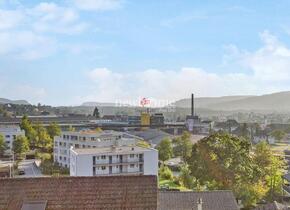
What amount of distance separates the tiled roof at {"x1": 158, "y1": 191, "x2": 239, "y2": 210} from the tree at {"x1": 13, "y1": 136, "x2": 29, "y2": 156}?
29.8 m

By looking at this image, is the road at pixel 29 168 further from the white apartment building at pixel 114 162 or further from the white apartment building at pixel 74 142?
the white apartment building at pixel 114 162

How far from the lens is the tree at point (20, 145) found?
146 ft

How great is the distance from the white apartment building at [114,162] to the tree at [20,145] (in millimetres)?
14273

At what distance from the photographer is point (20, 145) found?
44562 mm

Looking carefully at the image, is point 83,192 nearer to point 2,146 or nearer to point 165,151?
point 165,151

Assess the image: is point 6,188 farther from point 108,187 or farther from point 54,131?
point 54,131

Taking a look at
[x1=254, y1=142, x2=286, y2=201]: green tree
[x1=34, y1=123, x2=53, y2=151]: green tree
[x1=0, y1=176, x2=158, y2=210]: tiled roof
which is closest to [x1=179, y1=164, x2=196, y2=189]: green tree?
[x1=254, y1=142, x2=286, y2=201]: green tree

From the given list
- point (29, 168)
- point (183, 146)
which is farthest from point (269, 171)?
point (29, 168)

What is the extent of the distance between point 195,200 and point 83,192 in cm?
657

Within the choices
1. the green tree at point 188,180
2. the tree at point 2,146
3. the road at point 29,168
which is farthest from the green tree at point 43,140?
the green tree at point 188,180

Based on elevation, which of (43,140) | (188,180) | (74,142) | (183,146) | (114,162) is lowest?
(188,180)

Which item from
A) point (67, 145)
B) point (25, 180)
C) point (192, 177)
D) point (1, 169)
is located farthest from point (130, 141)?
point (25, 180)

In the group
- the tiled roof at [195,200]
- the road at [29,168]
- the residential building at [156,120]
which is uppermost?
the residential building at [156,120]

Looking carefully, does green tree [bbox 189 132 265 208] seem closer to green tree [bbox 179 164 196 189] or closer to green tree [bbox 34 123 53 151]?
green tree [bbox 179 164 196 189]
